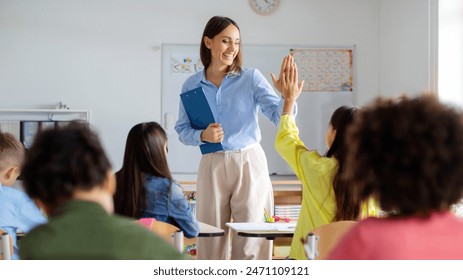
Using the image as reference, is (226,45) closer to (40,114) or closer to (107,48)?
(107,48)

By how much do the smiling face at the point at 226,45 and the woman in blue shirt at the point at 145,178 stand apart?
861mm

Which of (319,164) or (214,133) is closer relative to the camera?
(319,164)

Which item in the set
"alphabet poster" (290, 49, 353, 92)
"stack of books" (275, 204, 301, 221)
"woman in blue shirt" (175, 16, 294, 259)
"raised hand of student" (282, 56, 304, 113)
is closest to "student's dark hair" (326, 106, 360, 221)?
"raised hand of student" (282, 56, 304, 113)

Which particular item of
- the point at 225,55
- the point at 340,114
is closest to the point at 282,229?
the point at 340,114

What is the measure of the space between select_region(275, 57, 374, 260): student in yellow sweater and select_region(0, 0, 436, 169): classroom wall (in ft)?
13.5

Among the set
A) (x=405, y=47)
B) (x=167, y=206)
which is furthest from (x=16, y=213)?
(x=405, y=47)

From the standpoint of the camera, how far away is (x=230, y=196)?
3.32m

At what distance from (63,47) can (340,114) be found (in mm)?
4580

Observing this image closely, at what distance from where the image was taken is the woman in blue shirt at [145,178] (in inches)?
99.1

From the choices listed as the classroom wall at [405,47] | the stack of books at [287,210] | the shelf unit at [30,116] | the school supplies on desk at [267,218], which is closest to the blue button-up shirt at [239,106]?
the school supplies on desk at [267,218]

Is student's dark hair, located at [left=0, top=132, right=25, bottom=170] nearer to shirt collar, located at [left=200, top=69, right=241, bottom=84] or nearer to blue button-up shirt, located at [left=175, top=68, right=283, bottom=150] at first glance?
blue button-up shirt, located at [left=175, top=68, right=283, bottom=150]

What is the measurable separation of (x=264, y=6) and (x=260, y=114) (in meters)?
1.05

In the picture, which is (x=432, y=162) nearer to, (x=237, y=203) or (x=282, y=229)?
(x=282, y=229)

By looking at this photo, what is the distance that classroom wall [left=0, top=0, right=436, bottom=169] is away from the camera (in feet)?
21.1
